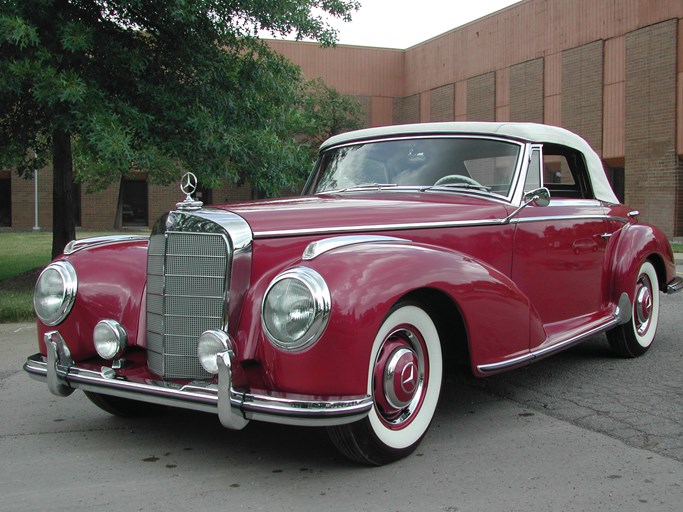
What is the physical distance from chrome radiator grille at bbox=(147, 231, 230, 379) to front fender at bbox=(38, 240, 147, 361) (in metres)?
0.24

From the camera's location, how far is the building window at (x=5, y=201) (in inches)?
1254

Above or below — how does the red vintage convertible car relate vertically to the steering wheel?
below

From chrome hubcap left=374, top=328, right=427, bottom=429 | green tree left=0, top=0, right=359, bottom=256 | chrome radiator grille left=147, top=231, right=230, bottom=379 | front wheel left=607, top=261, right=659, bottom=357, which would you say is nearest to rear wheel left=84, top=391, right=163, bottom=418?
chrome radiator grille left=147, top=231, right=230, bottom=379

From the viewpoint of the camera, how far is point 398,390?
3.23 meters

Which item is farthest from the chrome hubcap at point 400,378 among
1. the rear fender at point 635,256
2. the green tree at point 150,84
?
the green tree at point 150,84

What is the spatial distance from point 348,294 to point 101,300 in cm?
147

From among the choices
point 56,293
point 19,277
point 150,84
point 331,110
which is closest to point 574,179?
point 56,293

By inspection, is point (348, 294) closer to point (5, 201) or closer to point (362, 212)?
point (362, 212)

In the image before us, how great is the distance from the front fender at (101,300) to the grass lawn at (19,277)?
430 centimetres

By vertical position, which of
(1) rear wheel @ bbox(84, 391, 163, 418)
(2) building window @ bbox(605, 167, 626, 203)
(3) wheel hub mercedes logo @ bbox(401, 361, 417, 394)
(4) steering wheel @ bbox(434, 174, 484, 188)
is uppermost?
(2) building window @ bbox(605, 167, 626, 203)

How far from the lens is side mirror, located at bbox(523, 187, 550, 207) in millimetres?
4348

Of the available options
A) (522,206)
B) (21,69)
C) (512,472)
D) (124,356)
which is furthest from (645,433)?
(21,69)

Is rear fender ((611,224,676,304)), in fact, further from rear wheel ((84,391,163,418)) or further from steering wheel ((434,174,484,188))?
rear wheel ((84,391,163,418))

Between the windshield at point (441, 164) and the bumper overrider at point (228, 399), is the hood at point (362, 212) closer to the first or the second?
the windshield at point (441, 164)
